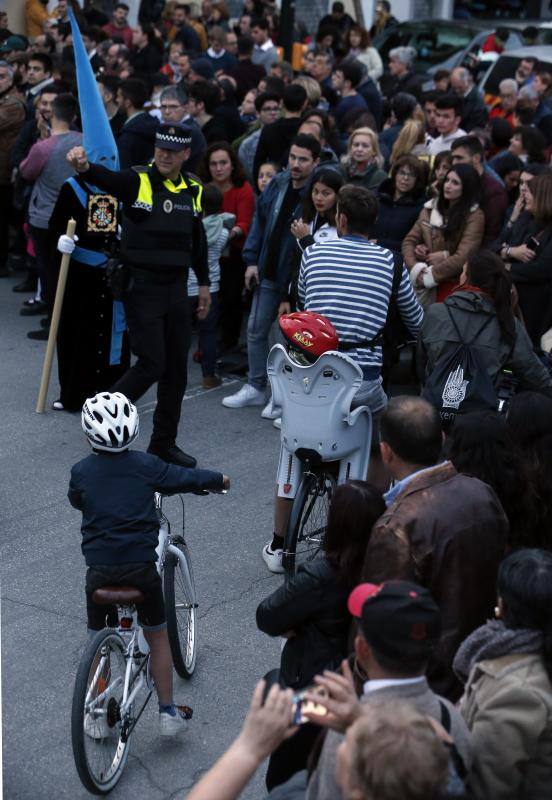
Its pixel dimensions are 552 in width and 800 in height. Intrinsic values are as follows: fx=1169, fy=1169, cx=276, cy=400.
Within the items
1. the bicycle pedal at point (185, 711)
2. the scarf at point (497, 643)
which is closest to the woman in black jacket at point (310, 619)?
the scarf at point (497, 643)

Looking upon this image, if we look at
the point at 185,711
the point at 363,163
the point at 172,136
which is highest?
the point at 172,136

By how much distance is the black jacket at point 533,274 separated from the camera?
7.66 m

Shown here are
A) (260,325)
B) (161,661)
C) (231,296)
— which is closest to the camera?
(161,661)

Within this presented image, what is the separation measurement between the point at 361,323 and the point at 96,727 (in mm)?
2511

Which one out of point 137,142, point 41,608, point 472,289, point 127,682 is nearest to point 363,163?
point 137,142

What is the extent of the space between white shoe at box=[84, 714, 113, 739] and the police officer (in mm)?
3188

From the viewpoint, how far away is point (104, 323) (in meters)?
8.20

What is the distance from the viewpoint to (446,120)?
9742mm

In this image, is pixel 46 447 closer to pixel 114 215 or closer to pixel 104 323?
pixel 104 323

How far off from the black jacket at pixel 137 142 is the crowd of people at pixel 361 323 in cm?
2

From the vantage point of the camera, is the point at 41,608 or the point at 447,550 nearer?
the point at 447,550

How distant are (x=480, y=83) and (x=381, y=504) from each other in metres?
12.2

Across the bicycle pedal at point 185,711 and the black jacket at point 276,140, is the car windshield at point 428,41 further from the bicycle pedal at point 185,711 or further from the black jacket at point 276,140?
the bicycle pedal at point 185,711

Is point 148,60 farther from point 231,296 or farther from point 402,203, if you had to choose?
point 402,203
